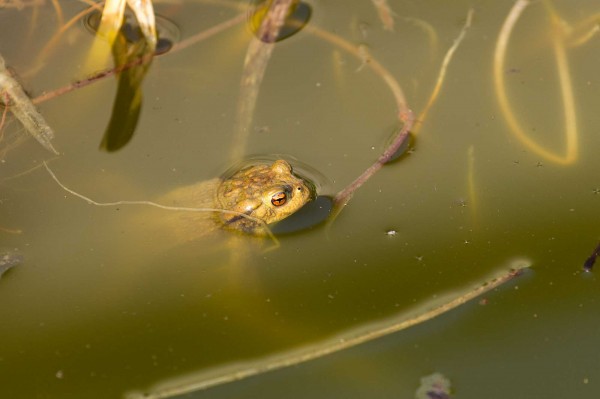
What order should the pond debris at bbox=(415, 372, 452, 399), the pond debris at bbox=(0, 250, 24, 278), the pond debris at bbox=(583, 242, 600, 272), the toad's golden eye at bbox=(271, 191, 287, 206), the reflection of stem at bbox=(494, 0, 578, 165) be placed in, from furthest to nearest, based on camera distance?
1. the reflection of stem at bbox=(494, 0, 578, 165)
2. the toad's golden eye at bbox=(271, 191, 287, 206)
3. the pond debris at bbox=(0, 250, 24, 278)
4. the pond debris at bbox=(583, 242, 600, 272)
5. the pond debris at bbox=(415, 372, 452, 399)

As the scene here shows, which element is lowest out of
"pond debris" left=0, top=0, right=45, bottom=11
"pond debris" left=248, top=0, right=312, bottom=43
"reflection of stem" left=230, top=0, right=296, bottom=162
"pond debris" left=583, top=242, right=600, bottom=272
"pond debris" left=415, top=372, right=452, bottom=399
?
"pond debris" left=415, top=372, right=452, bottom=399

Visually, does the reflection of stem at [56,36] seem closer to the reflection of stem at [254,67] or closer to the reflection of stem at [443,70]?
the reflection of stem at [254,67]

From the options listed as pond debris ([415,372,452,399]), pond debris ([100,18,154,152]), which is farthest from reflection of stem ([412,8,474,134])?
pond debris ([100,18,154,152])

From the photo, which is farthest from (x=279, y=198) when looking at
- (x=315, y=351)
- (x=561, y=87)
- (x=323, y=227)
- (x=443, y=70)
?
(x=561, y=87)

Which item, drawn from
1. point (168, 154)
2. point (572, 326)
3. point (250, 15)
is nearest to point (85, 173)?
point (168, 154)

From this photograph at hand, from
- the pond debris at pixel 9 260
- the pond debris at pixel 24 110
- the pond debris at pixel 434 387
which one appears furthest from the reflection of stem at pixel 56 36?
the pond debris at pixel 434 387

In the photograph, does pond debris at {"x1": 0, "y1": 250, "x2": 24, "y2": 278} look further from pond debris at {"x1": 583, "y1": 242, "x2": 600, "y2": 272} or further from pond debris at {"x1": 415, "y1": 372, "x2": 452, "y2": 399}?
pond debris at {"x1": 583, "y1": 242, "x2": 600, "y2": 272}

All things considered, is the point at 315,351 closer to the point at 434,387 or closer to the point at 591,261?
the point at 434,387
